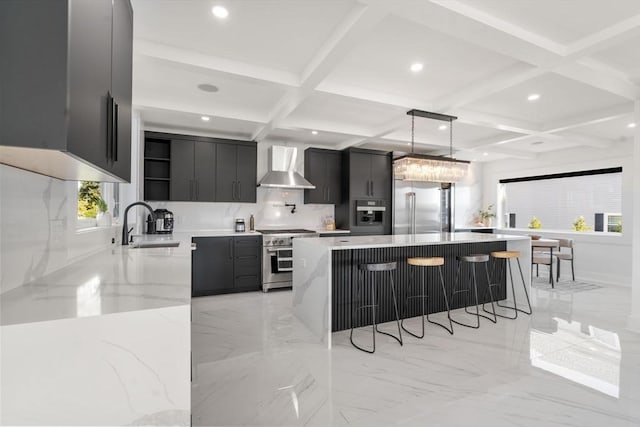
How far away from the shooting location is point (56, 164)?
1077 millimetres

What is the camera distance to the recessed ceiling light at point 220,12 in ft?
6.58

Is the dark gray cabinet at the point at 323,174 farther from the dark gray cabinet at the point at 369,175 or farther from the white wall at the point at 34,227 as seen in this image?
the white wall at the point at 34,227

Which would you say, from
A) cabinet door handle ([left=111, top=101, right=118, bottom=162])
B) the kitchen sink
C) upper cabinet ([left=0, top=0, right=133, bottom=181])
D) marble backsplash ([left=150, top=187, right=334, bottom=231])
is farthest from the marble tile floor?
marble backsplash ([left=150, top=187, right=334, bottom=231])

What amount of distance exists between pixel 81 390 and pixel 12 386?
0.48 ft

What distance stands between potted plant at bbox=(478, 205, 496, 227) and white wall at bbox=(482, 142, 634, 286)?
3.83 ft

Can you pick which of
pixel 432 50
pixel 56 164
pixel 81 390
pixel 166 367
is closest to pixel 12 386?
pixel 81 390

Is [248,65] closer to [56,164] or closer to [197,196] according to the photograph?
[56,164]

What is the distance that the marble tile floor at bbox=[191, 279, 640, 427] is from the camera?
1.76 metres

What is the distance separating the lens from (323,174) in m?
5.46

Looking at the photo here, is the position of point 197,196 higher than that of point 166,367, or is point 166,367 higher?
point 197,196

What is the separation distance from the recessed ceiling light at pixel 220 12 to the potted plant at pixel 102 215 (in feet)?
5.14

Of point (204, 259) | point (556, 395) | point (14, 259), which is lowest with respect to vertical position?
point (556, 395)

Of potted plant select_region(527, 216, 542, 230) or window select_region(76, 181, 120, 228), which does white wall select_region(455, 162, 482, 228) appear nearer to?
potted plant select_region(527, 216, 542, 230)

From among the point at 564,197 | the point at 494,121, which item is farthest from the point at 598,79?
the point at 564,197
